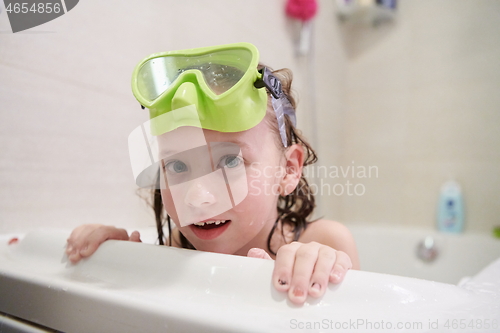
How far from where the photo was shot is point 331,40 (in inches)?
75.9

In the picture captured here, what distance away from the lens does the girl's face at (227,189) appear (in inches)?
22.3

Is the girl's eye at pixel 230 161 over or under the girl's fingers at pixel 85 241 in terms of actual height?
over

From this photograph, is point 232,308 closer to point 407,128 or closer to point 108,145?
point 108,145

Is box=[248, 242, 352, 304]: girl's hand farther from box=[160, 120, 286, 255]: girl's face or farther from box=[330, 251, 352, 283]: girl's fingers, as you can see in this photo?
box=[160, 120, 286, 255]: girl's face

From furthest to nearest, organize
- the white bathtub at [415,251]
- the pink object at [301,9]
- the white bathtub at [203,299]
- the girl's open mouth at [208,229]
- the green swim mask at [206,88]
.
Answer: the pink object at [301,9], the white bathtub at [415,251], the girl's open mouth at [208,229], the green swim mask at [206,88], the white bathtub at [203,299]

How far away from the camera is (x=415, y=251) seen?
5.17 ft

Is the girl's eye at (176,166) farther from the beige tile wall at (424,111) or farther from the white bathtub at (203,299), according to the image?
the beige tile wall at (424,111)

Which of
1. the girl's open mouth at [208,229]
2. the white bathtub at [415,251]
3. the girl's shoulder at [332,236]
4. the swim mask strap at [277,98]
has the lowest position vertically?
the white bathtub at [415,251]

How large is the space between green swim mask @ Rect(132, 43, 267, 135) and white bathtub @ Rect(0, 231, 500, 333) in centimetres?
21

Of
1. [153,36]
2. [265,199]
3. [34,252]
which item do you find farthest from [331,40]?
[34,252]

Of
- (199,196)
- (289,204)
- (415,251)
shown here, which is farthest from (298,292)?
(415,251)

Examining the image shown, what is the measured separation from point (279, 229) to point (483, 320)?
1.79 feet

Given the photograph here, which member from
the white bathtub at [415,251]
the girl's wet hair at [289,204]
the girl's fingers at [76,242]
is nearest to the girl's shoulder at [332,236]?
the girl's wet hair at [289,204]

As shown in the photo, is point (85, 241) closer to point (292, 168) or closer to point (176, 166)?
point (176, 166)
